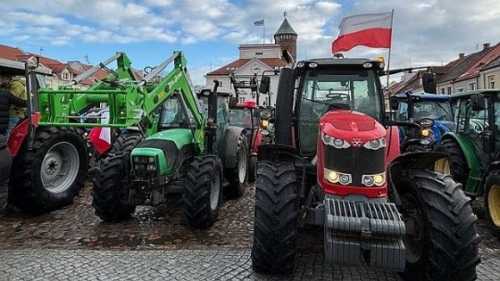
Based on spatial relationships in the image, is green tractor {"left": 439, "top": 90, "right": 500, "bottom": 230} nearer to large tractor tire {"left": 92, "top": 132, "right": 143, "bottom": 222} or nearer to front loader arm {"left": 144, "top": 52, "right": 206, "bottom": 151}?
front loader arm {"left": 144, "top": 52, "right": 206, "bottom": 151}

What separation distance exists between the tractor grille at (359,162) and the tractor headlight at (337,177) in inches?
1.4

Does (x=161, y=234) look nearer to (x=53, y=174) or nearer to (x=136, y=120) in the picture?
(x=136, y=120)

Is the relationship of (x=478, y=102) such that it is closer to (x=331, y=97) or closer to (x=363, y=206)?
(x=331, y=97)

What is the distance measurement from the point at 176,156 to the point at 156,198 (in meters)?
0.71

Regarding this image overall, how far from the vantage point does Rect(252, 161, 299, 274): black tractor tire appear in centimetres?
413

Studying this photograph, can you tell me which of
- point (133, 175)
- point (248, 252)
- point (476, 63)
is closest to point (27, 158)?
point (133, 175)

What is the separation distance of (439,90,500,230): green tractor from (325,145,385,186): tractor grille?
288cm

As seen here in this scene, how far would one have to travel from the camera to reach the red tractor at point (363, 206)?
3.71 meters

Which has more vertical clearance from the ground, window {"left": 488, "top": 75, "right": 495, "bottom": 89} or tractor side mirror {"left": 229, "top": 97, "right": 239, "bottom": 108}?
window {"left": 488, "top": 75, "right": 495, "bottom": 89}

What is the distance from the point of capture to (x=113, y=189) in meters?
6.11

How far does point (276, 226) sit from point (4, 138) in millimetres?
4214

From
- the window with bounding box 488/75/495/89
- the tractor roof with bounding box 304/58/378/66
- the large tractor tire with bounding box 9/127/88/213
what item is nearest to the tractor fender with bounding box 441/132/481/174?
the tractor roof with bounding box 304/58/378/66

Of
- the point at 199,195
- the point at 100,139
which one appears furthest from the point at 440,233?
the point at 100,139

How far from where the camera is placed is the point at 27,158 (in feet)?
21.4
